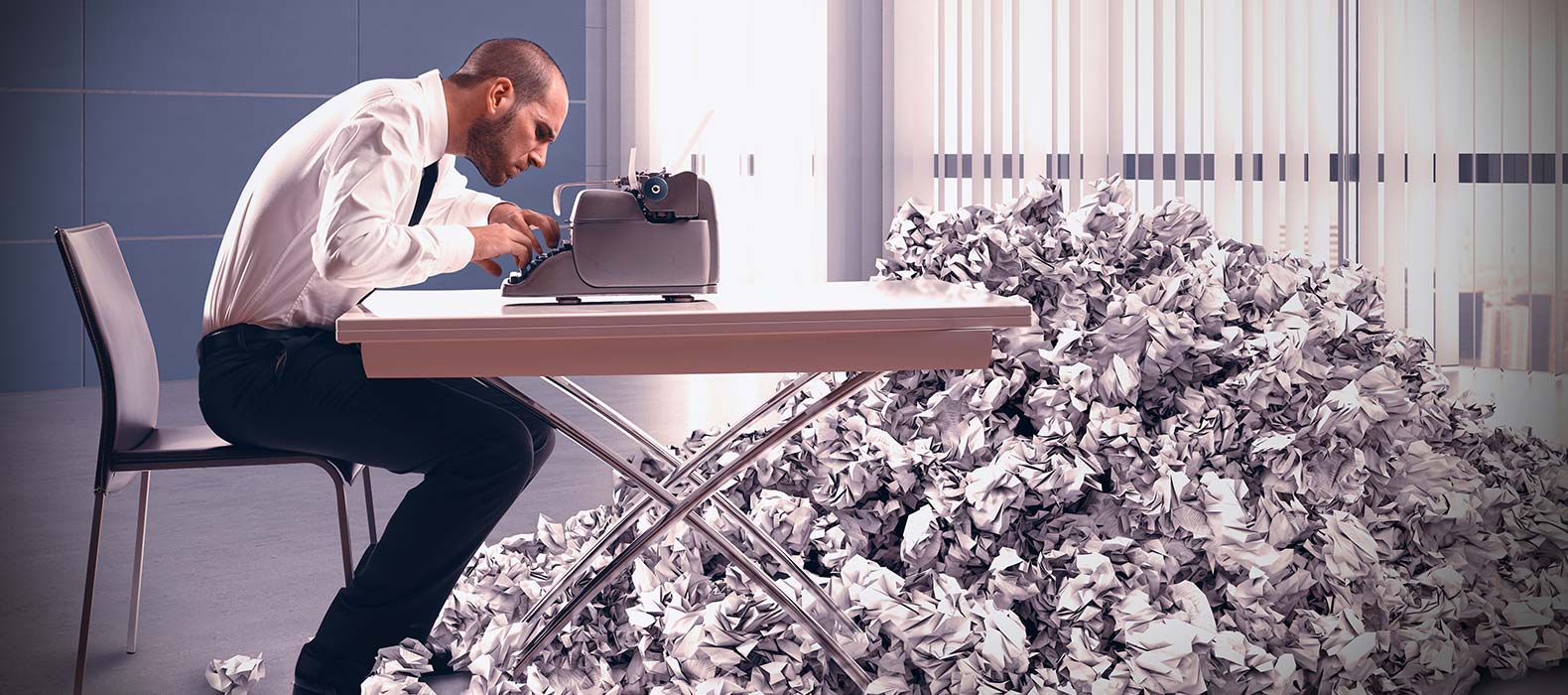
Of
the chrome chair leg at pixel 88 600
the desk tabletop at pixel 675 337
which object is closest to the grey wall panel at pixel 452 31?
the chrome chair leg at pixel 88 600

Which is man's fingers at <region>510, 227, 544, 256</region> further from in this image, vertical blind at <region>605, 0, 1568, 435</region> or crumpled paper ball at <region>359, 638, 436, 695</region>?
vertical blind at <region>605, 0, 1568, 435</region>

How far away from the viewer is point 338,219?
2.20 m

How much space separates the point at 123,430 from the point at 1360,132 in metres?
4.18

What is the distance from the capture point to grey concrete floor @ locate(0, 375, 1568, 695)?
275 cm

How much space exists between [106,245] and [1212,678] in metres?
2.32

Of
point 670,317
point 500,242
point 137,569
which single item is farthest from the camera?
point 137,569

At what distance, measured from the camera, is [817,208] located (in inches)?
279

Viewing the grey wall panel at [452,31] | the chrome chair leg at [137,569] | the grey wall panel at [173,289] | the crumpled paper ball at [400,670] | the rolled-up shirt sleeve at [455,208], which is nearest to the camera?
the crumpled paper ball at [400,670]

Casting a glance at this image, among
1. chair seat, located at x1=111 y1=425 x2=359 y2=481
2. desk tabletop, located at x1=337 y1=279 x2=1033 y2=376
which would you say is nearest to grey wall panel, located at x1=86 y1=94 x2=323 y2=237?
chair seat, located at x1=111 y1=425 x2=359 y2=481

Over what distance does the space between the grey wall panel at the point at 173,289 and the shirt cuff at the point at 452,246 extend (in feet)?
17.2

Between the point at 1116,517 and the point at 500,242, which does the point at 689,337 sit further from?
the point at 1116,517

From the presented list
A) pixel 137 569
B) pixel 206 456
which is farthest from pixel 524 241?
pixel 137 569

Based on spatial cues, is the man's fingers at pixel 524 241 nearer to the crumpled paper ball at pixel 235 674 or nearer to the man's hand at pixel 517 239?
the man's hand at pixel 517 239

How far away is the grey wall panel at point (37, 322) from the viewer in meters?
6.50
